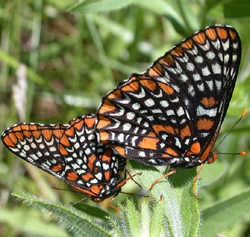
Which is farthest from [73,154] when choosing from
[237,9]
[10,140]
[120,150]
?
[237,9]

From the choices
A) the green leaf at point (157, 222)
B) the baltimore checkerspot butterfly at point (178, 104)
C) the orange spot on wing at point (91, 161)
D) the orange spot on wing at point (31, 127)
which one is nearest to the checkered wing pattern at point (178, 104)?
the baltimore checkerspot butterfly at point (178, 104)

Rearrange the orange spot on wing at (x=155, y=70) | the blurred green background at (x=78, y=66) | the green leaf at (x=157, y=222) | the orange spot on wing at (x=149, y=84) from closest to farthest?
the green leaf at (x=157, y=222) → the orange spot on wing at (x=155, y=70) → the orange spot on wing at (x=149, y=84) → the blurred green background at (x=78, y=66)

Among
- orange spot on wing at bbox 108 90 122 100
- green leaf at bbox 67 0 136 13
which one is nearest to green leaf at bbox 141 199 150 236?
orange spot on wing at bbox 108 90 122 100

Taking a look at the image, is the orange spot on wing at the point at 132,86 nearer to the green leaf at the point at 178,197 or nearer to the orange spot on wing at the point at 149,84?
the orange spot on wing at the point at 149,84

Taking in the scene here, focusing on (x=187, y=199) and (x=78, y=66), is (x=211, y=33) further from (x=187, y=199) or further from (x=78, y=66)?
(x=78, y=66)

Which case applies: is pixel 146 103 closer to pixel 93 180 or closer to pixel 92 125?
pixel 92 125

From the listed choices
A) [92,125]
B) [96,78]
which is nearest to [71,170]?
[92,125]

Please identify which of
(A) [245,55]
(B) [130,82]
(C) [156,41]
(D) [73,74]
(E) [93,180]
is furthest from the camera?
(C) [156,41]
